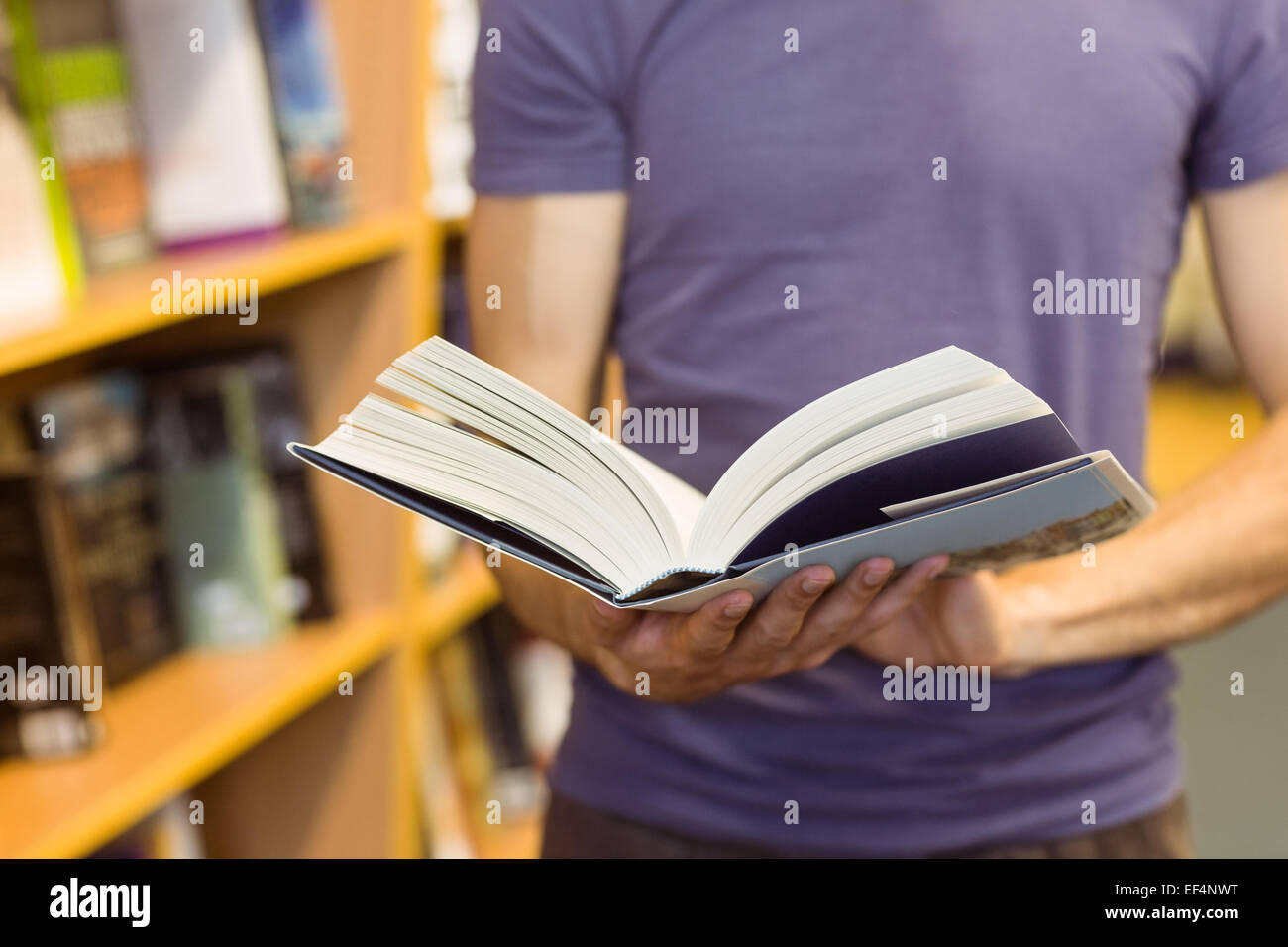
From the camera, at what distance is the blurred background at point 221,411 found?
1.07 m

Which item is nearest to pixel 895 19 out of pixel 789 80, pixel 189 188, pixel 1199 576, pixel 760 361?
pixel 789 80

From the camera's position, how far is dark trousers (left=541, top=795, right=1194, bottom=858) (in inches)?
31.1

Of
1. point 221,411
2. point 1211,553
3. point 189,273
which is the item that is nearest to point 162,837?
point 221,411

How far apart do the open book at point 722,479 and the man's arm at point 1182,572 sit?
188 mm

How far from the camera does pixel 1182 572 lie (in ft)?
2.56

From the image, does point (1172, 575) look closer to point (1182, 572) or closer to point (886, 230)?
point (1182, 572)

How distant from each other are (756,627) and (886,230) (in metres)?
0.29

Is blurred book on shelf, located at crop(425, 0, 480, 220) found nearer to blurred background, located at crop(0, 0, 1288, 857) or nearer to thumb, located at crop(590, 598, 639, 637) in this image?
blurred background, located at crop(0, 0, 1288, 857)

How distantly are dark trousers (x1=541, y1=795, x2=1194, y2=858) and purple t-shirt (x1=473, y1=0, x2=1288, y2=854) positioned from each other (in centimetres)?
1

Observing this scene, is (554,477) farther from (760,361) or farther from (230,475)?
(230,475)

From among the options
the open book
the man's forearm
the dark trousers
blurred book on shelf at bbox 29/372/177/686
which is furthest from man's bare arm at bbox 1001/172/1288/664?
blurred book on shelf at bbox 29/372/177/686

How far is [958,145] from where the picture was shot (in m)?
0.76

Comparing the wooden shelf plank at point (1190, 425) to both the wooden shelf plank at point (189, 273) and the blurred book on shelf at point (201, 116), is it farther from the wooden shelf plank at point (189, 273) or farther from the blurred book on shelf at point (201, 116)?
the blurred book on shelf at point (201, 116)
